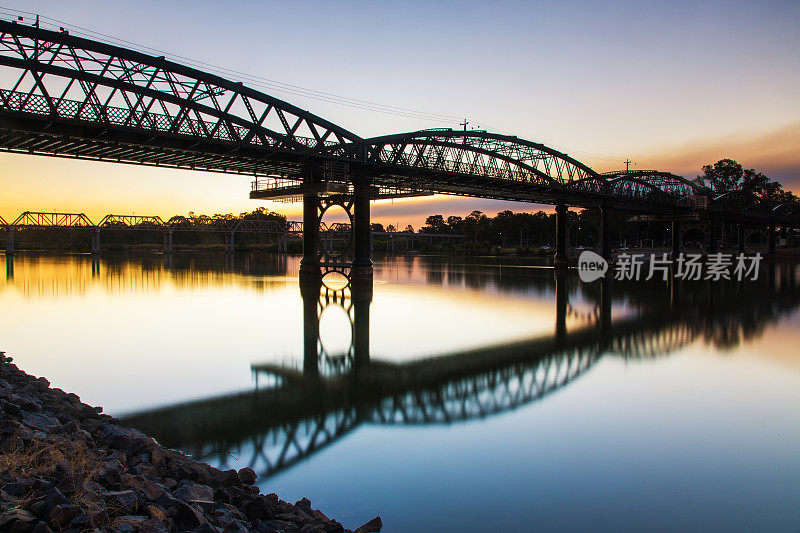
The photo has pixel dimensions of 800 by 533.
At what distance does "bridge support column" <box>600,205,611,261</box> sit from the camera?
77688 millimetres

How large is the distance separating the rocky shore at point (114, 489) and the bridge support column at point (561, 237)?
226ft

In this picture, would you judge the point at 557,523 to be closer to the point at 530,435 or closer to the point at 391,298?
the point at 530,435

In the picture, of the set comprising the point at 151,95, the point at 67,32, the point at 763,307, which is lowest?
the point at 763,307

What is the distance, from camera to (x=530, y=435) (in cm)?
999

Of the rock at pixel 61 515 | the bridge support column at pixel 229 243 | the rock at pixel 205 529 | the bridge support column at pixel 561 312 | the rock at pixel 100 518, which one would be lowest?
the bridge support column at pixel 561 312

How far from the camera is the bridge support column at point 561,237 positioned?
71812 mm

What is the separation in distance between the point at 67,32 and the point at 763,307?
43.0m

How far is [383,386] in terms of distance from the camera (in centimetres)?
1334

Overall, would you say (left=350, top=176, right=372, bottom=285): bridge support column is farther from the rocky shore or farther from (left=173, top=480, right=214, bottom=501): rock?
(left=173, top=480, right=214, bottom=501): rock

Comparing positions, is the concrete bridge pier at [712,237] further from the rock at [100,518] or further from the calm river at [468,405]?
the rock at [100,518]

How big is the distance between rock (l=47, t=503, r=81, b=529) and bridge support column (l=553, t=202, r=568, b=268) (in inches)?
2790

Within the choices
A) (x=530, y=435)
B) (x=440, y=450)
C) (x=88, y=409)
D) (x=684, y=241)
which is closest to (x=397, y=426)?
(x=440, y=450)

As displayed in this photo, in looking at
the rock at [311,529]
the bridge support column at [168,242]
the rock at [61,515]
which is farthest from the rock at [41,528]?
the bridge support column at [168,242]

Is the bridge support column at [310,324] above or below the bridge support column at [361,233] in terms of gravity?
below
